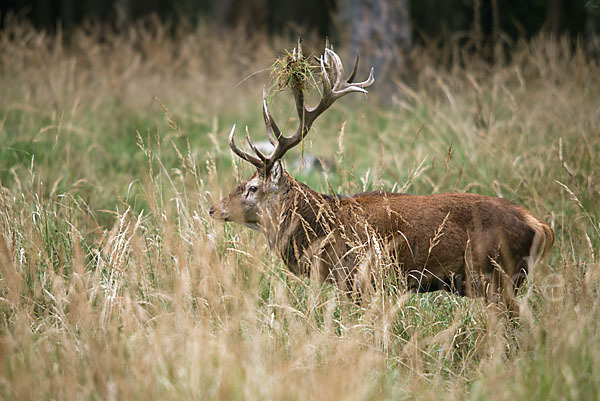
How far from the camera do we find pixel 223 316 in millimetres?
3742

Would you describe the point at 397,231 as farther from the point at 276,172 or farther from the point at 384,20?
the point at 384,20

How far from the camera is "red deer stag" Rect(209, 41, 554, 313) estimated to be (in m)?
4.14

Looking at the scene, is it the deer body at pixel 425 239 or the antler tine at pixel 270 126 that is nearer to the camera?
the deer body at pixel 425 239

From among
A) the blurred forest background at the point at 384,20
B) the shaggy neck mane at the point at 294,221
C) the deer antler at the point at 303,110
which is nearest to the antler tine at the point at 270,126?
the deer antler at the point at 303,110

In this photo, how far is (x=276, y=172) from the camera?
15.0 feet

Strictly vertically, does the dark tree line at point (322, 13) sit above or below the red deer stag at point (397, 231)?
above

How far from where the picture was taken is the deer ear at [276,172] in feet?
14.9

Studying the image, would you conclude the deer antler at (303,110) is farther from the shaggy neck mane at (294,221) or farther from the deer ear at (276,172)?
the shaggy neck mane at (294,221)

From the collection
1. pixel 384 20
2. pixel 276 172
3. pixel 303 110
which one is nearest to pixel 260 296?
pixel 276 172

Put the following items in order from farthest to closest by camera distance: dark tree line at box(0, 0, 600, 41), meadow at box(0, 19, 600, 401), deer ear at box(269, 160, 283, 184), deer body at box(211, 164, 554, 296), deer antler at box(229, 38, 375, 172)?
dark tree line at box(0, 0, 600, 41)
deer ear at box(269, 160, 283, 184)
deer antler at box(229, 38, 375, 172)
deer body at box(211, 164, 554, 296)
meadow at box(0, 19, 600, 401)

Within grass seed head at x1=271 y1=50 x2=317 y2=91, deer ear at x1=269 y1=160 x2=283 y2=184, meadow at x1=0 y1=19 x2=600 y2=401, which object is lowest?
meadow at x1=0 y1=19 x2=600 y2=401

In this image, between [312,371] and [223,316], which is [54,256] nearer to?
[223,316]

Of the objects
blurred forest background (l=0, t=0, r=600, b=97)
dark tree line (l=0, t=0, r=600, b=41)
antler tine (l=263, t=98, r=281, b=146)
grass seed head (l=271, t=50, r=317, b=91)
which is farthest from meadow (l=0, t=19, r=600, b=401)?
dark tree line (l=0, t=0, r=600, b=41)

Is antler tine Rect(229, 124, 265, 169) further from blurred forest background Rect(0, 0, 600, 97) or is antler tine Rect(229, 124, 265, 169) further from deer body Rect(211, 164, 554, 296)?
blurred forest background Rect(0, 0, 600, 97)
